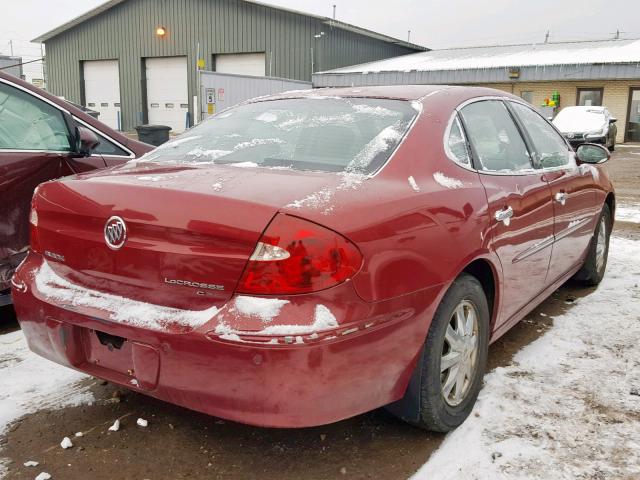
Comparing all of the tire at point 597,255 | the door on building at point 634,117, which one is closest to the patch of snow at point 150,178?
the tire at point 597,255

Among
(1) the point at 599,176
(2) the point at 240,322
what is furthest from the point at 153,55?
(2) the point at 240,322

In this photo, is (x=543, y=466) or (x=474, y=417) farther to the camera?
(x=474, y=417)

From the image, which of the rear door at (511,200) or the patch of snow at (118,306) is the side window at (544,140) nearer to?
the rear door at (511,200)

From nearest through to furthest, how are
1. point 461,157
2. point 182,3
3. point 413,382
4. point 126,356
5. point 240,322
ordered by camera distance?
1. point 240,322
2. point 126,356
3. point 413,382
4. point 461,157
5. point 182,3

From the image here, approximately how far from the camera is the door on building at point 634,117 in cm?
2330

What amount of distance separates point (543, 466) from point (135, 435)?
1.62m

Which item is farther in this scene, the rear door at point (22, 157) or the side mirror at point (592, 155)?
the side mirror at point (592, 155)

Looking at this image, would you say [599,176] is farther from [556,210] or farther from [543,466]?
[543,466]

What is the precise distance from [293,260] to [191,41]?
28393mm

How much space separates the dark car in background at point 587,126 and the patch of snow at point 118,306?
731 inches

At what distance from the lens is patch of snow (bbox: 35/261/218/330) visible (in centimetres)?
199

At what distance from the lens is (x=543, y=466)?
2283 millimetres

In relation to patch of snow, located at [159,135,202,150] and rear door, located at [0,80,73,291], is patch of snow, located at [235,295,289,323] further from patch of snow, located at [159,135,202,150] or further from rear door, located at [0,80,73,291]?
rear door, located at [0,80,73,291]

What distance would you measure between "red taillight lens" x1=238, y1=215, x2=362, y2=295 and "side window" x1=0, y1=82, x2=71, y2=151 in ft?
8.09
